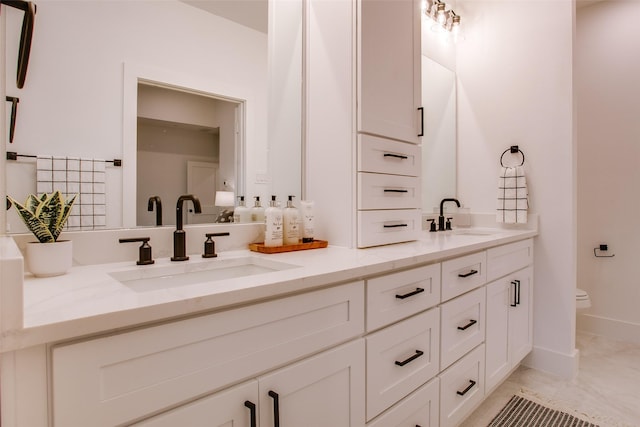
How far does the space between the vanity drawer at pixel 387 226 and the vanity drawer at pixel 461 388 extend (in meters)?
0.58

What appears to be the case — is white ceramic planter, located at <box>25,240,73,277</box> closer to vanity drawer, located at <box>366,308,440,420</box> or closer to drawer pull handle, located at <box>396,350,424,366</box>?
vanity drawer, located at <box>366,308,440,420</box>

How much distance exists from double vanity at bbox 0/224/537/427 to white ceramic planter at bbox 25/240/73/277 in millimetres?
25

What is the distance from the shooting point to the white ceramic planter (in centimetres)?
87

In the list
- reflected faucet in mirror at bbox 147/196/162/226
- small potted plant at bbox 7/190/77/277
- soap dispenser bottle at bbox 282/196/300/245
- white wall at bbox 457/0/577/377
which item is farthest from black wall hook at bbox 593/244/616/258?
small potted plant at bbox 7/190/77/277

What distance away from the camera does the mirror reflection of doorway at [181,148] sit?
120 centimetres

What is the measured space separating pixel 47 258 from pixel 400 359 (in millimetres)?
1070

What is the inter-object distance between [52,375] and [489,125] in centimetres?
270

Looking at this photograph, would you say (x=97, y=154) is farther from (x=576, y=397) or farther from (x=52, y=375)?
(x=576, y=397)

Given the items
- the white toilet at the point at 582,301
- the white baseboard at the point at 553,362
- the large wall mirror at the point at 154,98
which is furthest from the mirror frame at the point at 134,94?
the white toilet at the point at 582,301

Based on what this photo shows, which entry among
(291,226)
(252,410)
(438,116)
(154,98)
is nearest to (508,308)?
(291,226)

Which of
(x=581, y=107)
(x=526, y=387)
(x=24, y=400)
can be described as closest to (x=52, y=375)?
(x=24, y=400)

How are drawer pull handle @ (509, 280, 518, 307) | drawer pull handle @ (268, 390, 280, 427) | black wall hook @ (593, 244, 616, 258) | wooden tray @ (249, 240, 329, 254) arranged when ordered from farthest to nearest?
black wall hook @ (593, 244, 616, 258) < drawer pull handle @ (509, 280, 518, 307) < wooden tray @ (249, 240, 329, 254) < drawer pull handle @ (268, 390, 280, 427)

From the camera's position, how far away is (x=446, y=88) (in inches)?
103

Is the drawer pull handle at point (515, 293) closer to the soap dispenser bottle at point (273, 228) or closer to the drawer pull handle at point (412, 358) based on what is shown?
the drawer pull handle at point (412, 358)
